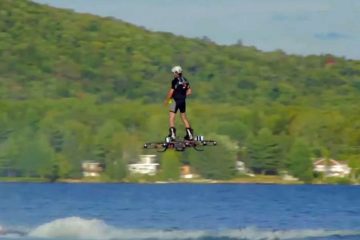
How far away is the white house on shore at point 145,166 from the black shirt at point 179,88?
10448 centimetres

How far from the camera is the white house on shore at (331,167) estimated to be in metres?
140

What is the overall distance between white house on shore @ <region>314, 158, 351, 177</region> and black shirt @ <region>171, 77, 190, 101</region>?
4307 inches

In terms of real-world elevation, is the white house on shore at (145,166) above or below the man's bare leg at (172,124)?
below

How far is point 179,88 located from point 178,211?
213 feet

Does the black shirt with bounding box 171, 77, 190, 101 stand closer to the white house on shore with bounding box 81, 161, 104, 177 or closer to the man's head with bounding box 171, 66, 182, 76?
the man's head with bounding box 171, 66, 182, 76

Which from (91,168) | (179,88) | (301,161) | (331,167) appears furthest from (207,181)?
(179,88)

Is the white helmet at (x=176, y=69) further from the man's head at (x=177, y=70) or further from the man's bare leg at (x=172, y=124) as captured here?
the man's bare leg at (x=172, y=124)

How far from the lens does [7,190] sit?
424 ft

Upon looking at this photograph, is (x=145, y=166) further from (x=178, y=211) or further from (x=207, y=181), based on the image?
(x=178, y=211)

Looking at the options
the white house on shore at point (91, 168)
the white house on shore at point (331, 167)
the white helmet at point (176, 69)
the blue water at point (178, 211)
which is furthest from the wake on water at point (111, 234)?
the white house on shore at point (331, 167)

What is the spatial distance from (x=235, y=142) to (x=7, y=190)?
2538cm

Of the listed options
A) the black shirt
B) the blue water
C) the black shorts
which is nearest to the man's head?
the black shirt

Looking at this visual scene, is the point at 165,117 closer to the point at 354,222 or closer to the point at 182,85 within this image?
the point at 354,222

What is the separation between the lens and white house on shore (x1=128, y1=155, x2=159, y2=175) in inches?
5349
